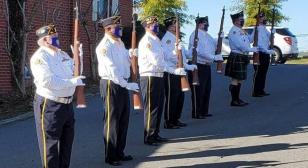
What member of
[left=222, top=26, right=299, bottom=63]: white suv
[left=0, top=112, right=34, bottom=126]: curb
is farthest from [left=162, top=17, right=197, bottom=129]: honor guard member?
[left=222, top=26, right=299, bottom=63]: white suv

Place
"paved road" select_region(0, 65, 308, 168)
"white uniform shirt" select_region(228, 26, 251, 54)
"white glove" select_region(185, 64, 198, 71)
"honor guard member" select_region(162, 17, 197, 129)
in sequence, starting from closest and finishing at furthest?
"paved road" select_region(0, 65, 308, 168) < "honor guard member" select_region(162, 17, 197, 129) < "white glove" select_region(185, 64, 198, 71) < "white uniform shirt" select_region(228, 26, 251, 54)

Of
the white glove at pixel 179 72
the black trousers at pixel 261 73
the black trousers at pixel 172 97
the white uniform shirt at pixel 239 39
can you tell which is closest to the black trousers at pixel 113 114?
the white glove at pixel 179 72

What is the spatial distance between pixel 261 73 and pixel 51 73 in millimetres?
8303

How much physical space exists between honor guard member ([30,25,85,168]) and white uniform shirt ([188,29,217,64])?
4707 mm

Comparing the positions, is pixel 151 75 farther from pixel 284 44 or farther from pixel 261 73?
pixel 284 44

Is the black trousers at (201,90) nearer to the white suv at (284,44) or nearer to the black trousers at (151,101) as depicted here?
the black trousers at (151,101)

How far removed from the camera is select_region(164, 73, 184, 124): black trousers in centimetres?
959

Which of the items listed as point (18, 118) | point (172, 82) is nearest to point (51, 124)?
point (172, 82)

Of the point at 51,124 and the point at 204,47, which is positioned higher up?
the point at 204,47

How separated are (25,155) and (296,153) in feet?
12.4

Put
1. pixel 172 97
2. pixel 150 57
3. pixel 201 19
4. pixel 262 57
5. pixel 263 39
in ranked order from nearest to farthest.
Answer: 1. pixel 150 57
2. pixel 172 97
3. pixel 201 19
4. pixel 263 39
5. pixel 262 57

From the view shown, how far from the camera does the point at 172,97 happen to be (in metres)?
9.75

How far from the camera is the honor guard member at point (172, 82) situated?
933 cm

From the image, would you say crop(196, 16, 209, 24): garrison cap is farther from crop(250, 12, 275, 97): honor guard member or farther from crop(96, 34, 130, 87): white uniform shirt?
crop(96, 34, 130, 87): white uniform shirt
